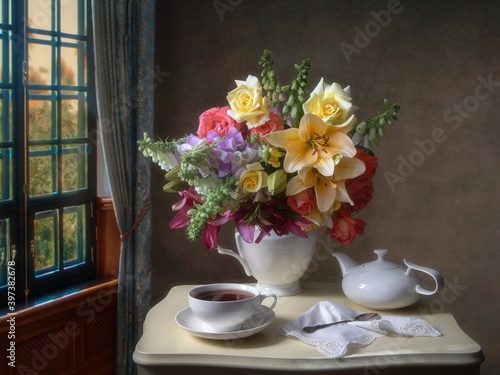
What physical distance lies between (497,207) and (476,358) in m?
2.08

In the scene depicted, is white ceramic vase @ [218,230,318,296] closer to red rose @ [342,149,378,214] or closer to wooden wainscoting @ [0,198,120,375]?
red rose @ [342,149,378,214]

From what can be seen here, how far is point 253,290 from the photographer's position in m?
1.58

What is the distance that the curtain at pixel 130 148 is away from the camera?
116 inches

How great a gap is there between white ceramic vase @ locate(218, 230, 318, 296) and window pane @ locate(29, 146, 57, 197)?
1.25 m

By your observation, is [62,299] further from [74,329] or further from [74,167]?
[74,167]

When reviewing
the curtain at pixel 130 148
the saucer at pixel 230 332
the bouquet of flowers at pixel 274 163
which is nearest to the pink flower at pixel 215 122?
the bouquet of flowers at pixel 274 163

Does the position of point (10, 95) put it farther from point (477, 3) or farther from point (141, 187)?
point (477, 3)

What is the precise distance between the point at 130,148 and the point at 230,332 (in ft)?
5.72

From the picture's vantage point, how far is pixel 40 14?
2.74 metres

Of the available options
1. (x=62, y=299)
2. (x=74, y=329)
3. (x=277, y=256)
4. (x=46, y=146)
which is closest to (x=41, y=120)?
(x=46, y=146)

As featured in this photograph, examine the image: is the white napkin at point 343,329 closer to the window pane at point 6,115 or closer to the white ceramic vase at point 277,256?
the white ceramic vase at point 277,256

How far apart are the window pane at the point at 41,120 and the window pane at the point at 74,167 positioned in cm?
12

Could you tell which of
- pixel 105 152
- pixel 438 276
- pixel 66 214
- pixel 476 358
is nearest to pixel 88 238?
pixel 66 214

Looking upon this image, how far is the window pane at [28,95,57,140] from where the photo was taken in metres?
2.72
